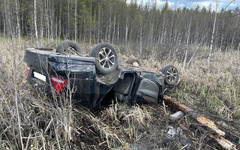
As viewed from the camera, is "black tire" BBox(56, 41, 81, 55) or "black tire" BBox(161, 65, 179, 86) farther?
"black tire" BBox(161, 65, 179, 86)

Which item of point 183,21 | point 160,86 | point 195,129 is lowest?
point 195,129

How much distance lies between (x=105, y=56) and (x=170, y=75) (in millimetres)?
2486

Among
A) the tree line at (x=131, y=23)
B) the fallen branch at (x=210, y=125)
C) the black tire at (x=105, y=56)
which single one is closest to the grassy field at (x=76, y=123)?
the fallen branch at (x=210, y=125)

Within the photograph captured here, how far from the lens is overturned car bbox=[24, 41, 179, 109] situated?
2240 millimetres

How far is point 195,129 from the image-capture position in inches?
118

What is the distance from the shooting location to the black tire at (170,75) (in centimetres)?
447

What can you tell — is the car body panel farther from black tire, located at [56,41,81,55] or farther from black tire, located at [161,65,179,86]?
black tire, located at [161,65,179,86]

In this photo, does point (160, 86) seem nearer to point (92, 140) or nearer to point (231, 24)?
point (92, 140)

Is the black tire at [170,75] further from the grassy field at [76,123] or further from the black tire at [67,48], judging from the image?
the black tire at [67,48]

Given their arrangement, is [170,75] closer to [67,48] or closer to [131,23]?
[67,48]

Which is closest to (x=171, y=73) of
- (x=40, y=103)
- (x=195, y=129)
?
(x=195, y=129)

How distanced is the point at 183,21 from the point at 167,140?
2427 centimetres

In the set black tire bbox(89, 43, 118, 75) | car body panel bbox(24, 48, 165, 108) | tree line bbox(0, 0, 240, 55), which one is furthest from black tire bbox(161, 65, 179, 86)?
tree line bbox(0, 0, 240, 55)

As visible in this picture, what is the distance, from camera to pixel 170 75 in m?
4.66
